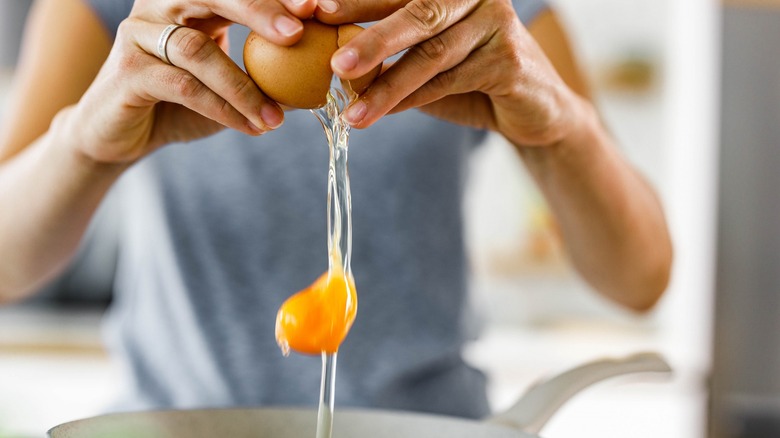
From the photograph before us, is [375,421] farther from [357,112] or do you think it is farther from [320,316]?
[357,112]

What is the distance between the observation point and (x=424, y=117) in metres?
1.01

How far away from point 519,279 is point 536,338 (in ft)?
0.56

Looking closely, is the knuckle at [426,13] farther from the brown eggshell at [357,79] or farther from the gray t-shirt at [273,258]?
the gray t-shirt at [273,258]

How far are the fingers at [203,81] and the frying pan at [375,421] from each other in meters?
0.18

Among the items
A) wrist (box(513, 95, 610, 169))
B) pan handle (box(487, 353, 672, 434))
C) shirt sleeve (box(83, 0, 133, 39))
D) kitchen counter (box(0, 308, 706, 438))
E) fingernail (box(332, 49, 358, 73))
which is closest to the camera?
fingernail (box(332, 49, 358, 73))

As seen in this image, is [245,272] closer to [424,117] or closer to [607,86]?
[424,117]

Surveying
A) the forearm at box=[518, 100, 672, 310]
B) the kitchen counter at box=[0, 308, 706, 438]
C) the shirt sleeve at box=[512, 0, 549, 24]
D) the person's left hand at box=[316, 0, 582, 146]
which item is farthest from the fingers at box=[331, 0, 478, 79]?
the kitchen counter at box=[0, 308, 706, 438]

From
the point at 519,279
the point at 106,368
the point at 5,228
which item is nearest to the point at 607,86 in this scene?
the point at 519,279

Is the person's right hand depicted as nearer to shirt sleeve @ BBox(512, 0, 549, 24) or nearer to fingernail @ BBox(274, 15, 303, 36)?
fingernail @ BBox(274, 15, 303, 36)

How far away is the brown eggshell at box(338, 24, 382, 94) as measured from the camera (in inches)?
20.5

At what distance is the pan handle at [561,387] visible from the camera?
1.94 feet

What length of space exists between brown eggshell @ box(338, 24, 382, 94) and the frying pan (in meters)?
0.21

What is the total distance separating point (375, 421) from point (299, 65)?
24 centimetres

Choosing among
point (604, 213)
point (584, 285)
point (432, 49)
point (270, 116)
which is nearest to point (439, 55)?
point (432, 49)
